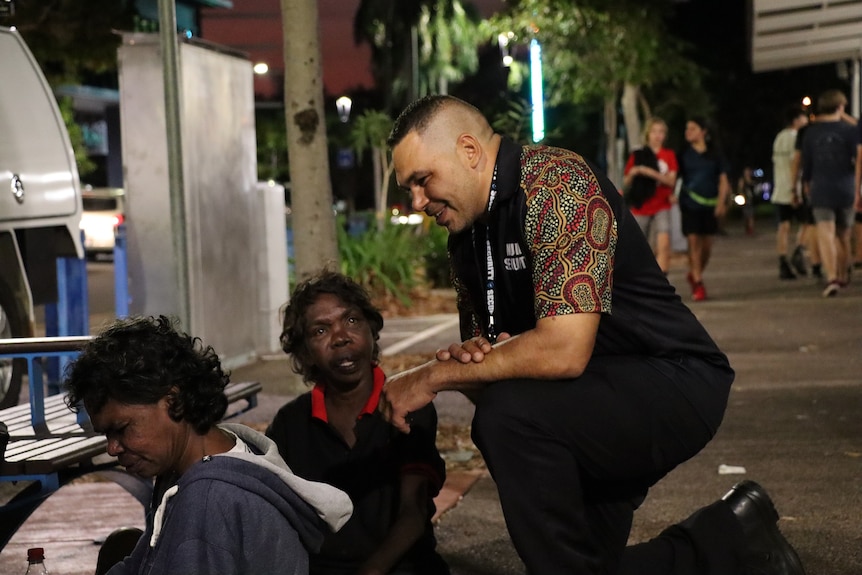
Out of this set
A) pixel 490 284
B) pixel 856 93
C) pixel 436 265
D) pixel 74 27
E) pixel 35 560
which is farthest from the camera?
pixel 74 27

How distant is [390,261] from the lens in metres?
14.9

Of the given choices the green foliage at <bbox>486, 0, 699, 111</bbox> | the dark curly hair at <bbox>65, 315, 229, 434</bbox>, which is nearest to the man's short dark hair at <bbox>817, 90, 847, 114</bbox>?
the dark curly hair at <bbox>65, 315, 229, 434</bbox>

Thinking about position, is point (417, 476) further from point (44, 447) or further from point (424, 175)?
point (44, 447)

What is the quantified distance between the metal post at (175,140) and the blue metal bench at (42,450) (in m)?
1.53

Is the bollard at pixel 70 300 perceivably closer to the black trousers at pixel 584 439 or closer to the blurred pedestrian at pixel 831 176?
the black trousers at pixel 584 439

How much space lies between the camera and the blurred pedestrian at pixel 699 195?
13469 mm

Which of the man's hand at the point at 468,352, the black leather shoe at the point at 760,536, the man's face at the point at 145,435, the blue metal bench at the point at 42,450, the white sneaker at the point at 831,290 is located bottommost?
the white sneaker at the point at 831,290

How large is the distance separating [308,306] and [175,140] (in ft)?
8.50

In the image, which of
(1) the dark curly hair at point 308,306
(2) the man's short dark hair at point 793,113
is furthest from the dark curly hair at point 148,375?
(2) the man's short dark hair at point 793,113

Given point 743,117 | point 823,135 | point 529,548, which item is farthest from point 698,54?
point 529,548

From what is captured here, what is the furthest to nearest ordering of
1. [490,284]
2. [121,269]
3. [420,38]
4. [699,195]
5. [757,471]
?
[420,38] < [699,195] < [121,269] < [757,471] < [490,284]

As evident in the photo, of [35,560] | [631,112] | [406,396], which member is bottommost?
[35,560]

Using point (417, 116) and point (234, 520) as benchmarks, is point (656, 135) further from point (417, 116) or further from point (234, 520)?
point (234, 520)

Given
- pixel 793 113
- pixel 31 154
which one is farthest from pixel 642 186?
pixel 31 154
